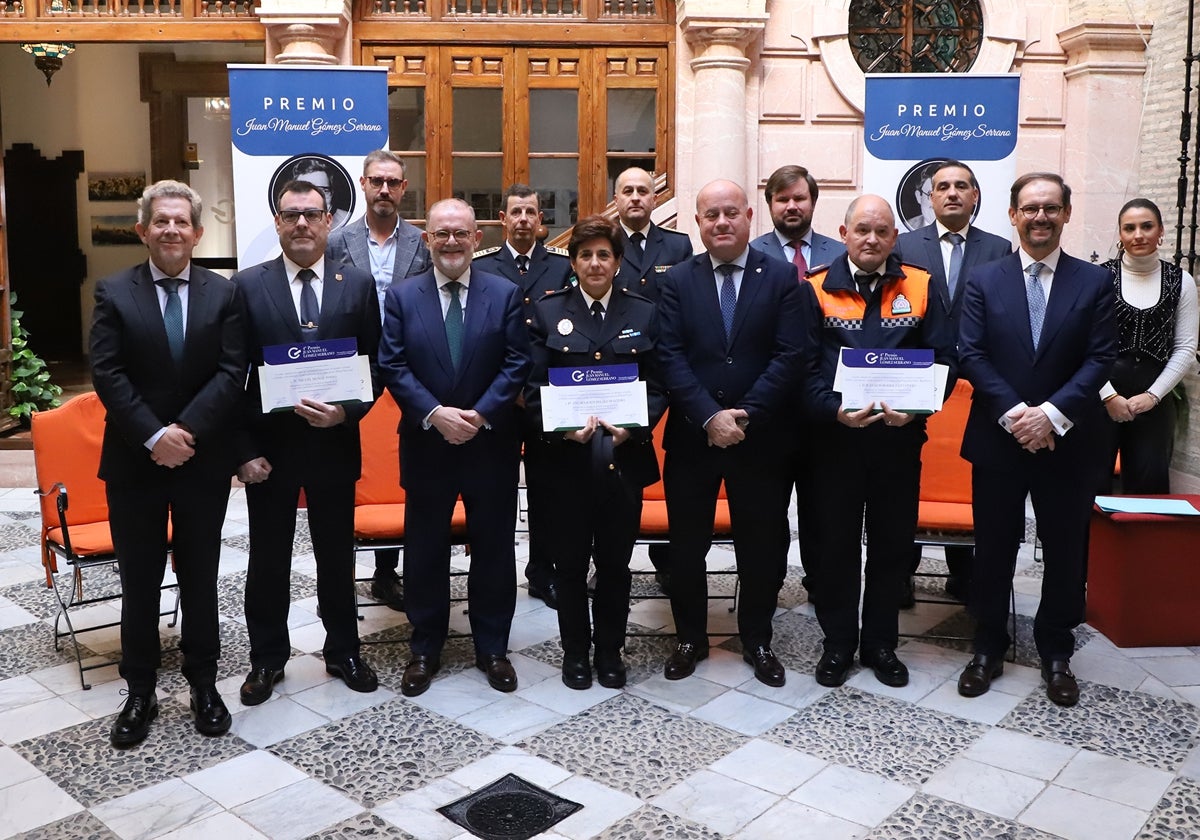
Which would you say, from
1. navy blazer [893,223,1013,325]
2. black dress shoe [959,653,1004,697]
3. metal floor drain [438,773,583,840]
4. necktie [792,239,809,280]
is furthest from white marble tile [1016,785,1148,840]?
necktie [792,239,809,280]

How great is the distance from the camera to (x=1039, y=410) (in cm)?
403

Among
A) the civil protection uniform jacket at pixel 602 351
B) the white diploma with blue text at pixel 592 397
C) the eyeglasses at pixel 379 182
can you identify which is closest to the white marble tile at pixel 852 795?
the civil protection uniform jacket at pixel 602 351

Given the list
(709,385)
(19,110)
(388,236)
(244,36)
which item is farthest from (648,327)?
(19,110)

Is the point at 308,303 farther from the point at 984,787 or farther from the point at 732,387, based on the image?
the point at 984,787

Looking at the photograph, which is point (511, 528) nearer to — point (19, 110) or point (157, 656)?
point (157, 656)

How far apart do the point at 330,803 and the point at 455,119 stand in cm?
639

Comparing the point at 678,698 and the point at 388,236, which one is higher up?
the point at 388,236

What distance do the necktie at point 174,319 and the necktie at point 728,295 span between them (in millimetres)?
1983

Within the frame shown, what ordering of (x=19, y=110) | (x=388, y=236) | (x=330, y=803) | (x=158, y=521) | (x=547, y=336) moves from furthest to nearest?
1. (x=19, y=110)
2. (x=388, y=236)
3. (x=547, y=336)
4. (x=158, y=521)
5. (x=330, y=803)

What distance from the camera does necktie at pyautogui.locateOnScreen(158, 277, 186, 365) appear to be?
3795mm

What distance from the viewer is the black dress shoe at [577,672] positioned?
434 centimetres

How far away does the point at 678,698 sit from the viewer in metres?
4.26

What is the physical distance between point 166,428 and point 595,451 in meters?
1.49

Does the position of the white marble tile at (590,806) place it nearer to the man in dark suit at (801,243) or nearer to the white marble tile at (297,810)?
the white marble tile at (297,810)
